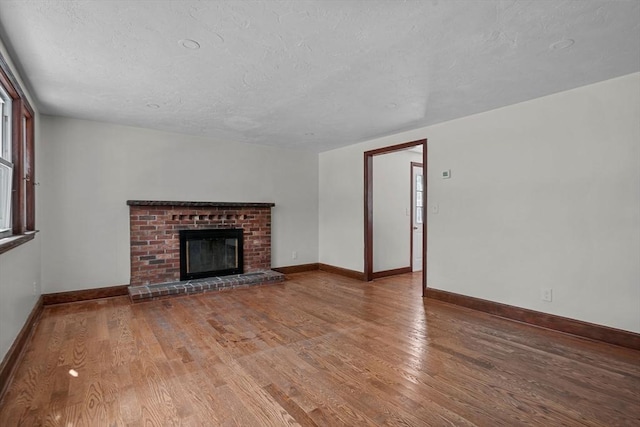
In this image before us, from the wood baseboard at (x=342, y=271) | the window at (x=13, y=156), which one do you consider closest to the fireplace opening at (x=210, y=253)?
the wood baseboard at (x=342, y=271)

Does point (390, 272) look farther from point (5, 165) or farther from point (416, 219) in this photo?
point (5, 165)

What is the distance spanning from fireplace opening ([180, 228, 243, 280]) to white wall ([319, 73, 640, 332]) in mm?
3068

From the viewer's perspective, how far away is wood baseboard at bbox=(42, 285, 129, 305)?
13.1 feet

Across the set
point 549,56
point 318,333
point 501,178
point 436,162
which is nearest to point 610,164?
point 501,178

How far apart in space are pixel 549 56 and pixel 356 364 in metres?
2.72

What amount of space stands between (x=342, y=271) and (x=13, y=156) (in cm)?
464

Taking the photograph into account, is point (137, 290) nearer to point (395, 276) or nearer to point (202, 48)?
point (202, 48)

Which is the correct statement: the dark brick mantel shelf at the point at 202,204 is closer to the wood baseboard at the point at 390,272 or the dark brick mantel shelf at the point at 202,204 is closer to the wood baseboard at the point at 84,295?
the wood baseboard at the point at 84,295

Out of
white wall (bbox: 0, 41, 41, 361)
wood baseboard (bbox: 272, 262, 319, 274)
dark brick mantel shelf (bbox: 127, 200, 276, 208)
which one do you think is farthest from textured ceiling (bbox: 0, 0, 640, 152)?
wood baseboard (bbox: 272, 262, 319, 274)

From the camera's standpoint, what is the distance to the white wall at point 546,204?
2805 mm

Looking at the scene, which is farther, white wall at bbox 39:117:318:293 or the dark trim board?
the dark trim board

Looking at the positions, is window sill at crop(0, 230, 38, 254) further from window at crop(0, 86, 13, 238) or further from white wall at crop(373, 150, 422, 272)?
white wall at crop(373, 150, 422, 272)

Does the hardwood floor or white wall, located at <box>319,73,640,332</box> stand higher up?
white wall, located at <box>319,73,640,332</box>

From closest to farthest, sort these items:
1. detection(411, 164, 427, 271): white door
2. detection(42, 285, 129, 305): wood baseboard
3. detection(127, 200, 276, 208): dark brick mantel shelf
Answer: detection(42, 285, 129, 305): wood baseboard, detection(127, 200, 276, 208): dark brick mantel shelf, detection(411, 164, 427, 271): white door
